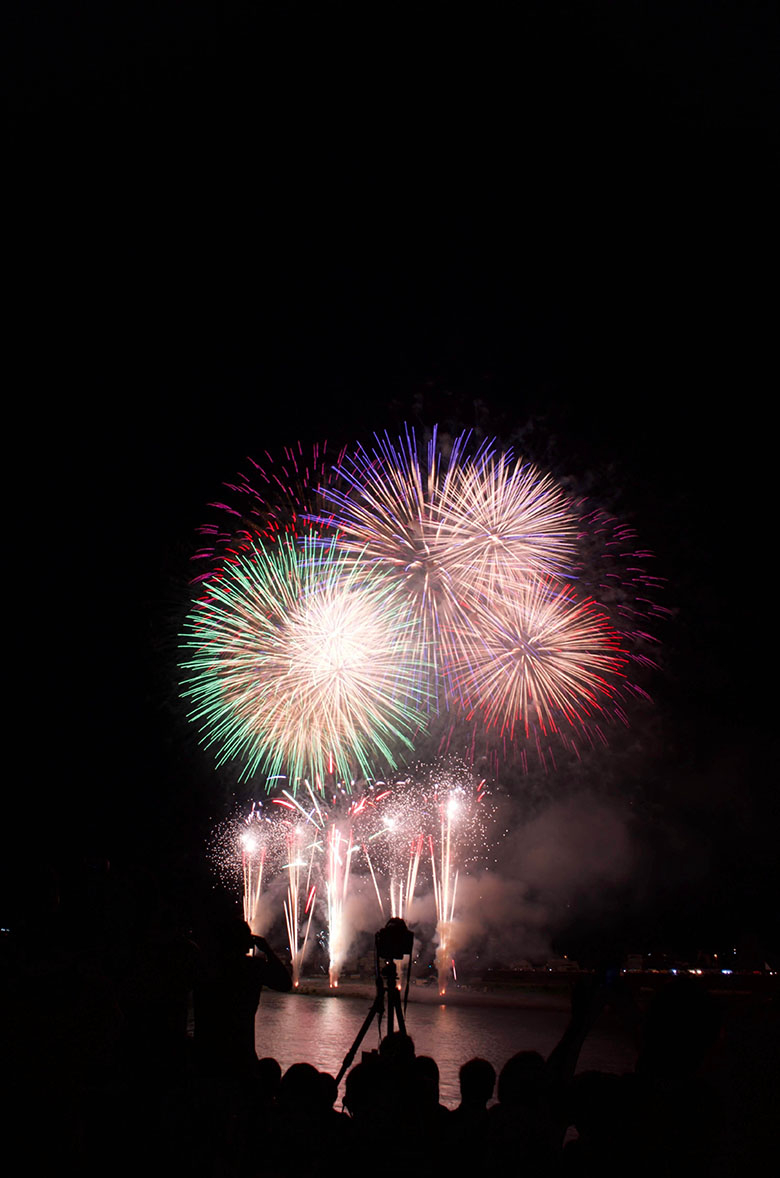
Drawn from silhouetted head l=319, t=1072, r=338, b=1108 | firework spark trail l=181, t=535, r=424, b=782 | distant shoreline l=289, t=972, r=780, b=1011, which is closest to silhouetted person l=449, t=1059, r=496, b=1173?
silhouetted head l=319, t=1072, r=338, b=1108

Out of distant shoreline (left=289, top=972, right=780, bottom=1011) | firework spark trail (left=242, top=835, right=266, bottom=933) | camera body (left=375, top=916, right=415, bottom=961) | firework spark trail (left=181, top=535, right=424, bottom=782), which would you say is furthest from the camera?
firework spark trail (left=242, top=835, right=266, bottom=933)

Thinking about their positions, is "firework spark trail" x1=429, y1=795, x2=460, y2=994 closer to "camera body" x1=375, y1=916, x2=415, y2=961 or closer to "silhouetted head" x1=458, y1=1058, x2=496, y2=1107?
"camera body" x1=375, y1=916, x2=415, y2=961

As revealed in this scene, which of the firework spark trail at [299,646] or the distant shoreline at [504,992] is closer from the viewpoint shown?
the firework spark trail at [299,646]

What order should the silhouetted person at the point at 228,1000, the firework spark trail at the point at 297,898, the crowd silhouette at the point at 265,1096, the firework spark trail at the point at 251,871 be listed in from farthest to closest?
the firework spark trail at the point at 251,871, the firework spark trail at the point at 297,898, the silhouetted person at the point at 228,1000, the crowd silhouette at the point at 265,1096

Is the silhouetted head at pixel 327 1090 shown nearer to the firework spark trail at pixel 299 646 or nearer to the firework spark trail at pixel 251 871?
the firework spark trail at pixel 299 646

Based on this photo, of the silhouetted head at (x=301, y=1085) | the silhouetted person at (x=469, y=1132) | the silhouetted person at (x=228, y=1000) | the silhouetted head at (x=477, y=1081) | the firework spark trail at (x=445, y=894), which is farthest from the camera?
the firework spark trail at (x=445, y=894)

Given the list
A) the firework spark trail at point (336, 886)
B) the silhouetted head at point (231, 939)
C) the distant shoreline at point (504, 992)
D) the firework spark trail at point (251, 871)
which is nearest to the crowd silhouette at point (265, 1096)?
the silhouetted head at point (231, 939)

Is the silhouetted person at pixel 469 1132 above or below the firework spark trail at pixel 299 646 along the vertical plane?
below

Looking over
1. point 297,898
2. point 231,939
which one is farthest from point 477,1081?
point 297,898

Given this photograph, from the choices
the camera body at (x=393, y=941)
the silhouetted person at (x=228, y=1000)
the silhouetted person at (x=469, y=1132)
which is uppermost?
the camera body at (x=393, y=941)
